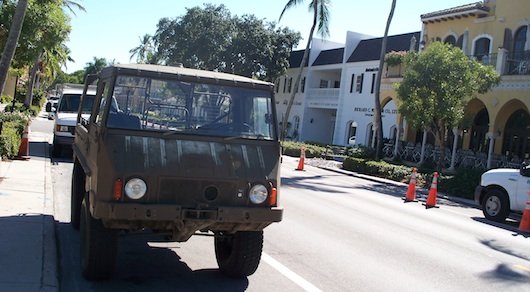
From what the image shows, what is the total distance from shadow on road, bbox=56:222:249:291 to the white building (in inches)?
1251

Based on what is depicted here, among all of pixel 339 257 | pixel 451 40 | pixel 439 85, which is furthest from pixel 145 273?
pixel 451 40

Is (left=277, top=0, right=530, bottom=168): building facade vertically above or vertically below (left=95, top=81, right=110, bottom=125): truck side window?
above

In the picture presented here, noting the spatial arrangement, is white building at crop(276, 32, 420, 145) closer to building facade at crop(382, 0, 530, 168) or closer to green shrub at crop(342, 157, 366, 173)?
building facade at crop(382, 0, 530, 168)

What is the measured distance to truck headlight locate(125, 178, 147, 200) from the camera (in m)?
5.35

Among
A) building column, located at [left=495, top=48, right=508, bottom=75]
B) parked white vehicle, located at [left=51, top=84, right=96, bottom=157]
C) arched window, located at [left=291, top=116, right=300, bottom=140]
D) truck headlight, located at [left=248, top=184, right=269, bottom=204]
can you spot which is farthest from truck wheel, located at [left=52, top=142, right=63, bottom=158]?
arched window, located at [left=291, top=116, right=300, bottom=140]

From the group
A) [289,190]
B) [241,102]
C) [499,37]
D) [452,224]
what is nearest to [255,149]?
[241,102]

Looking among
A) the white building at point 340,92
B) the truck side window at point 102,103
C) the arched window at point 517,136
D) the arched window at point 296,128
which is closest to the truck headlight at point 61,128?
the truck side window at point 102,103

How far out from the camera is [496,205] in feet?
47.5

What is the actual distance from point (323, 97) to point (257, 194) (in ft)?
147

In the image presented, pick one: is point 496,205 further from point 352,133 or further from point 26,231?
point 352,133

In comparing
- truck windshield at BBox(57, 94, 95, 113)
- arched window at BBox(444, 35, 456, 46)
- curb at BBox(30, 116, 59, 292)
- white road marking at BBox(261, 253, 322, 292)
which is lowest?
white road marking at BBox(261, 253, 322, 292)

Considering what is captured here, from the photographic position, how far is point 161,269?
671 cm

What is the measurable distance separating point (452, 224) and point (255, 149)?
834 cm

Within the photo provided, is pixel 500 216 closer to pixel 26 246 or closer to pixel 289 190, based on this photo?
pixel 289 190
